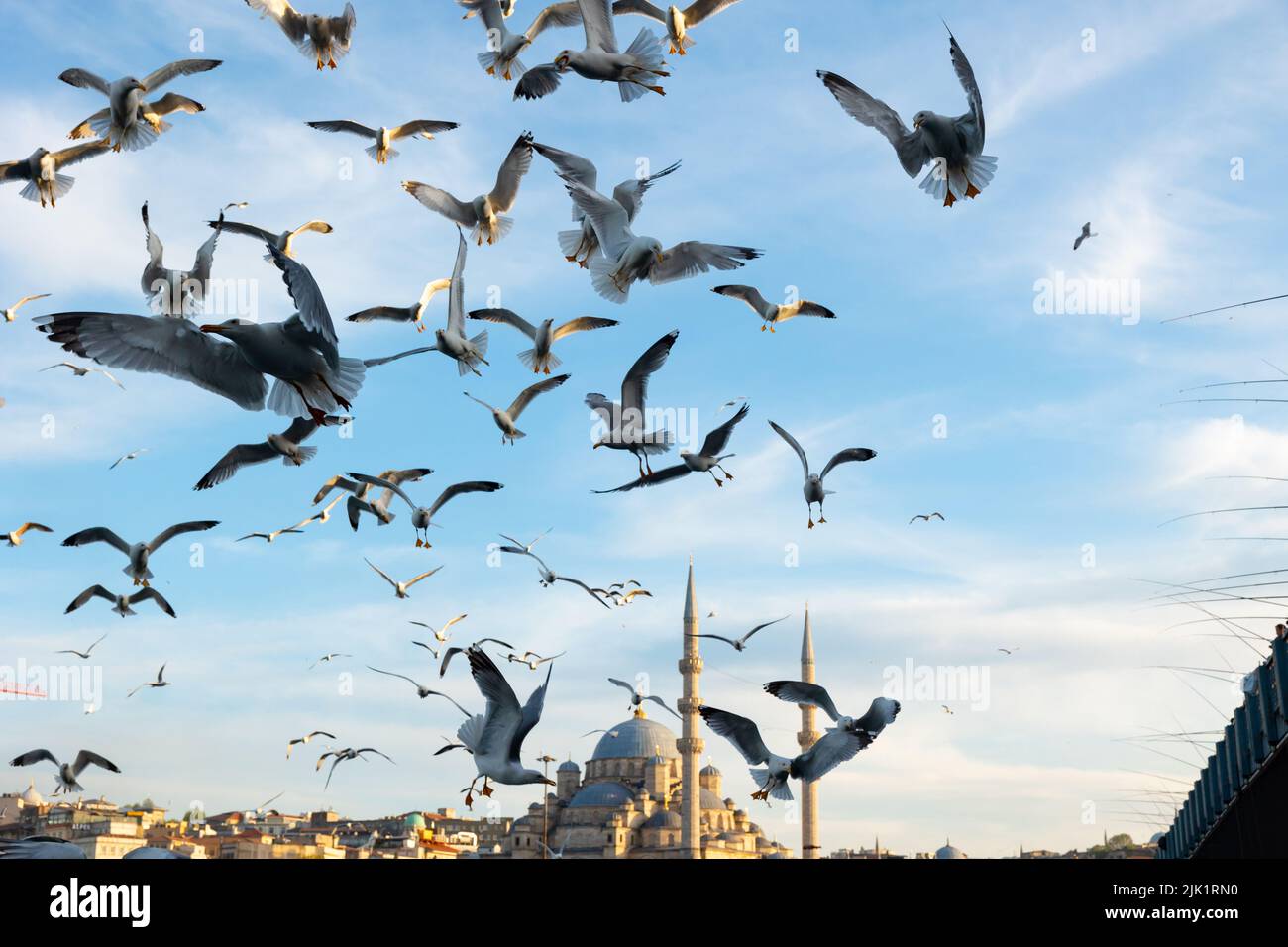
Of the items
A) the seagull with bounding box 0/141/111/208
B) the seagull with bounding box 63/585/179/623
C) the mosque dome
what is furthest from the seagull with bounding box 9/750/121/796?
the mosque dome

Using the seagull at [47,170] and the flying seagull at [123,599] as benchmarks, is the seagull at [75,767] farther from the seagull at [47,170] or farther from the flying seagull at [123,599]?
the seagull at [47,170]

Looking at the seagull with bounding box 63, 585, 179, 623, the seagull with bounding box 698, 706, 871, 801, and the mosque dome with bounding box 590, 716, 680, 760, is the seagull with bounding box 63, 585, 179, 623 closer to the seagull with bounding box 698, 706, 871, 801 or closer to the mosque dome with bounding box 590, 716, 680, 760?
the seagull with bounding box 698, 706, 871, 801

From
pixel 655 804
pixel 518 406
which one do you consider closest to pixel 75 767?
pixel 518 406

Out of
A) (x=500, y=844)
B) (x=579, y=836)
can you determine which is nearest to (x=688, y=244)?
(x=579, y=836)

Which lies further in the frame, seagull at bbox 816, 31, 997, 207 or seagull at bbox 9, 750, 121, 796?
seagull at bbox 9, 750, 121, 796

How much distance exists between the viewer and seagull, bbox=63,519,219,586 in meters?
18.4

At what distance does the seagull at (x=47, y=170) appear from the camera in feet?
52.6

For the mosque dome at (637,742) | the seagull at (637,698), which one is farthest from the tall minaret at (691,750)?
the seagull at (637,698)

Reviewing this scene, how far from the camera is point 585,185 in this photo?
14742 millimetres

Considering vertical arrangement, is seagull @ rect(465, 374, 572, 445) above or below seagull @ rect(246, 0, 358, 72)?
below

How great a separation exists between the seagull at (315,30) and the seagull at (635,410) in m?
4.99

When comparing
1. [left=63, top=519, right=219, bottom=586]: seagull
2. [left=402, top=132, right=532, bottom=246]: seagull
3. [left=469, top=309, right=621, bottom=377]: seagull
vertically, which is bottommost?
[left=63, top=519, right=219, bottom=586]: seagull

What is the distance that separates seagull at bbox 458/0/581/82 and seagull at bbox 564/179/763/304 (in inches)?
78.7
